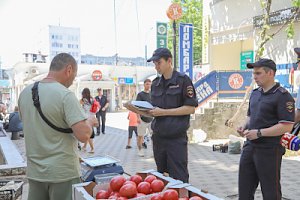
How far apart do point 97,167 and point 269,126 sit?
1.71m

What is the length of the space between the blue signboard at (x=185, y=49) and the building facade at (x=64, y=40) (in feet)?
151

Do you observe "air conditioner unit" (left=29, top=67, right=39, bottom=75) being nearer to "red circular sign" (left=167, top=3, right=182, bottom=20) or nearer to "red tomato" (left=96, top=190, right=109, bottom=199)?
"red circular sign" (left=167, top=3, right=182, bottom=20)

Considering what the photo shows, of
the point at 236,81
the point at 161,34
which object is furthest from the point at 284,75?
the point at 161,34

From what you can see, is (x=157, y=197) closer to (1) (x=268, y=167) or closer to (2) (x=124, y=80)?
(1) (x=268, y=167)

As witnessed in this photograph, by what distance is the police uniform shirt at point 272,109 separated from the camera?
3111 millimetres

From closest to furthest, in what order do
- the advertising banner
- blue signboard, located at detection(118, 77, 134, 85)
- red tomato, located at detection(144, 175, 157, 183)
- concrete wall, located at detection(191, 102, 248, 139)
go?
red tomato, located at detection(144, 175, 157, 183)
concrete wall, located at detection(191, 102, 248, 139)
the advertising banner
blue signboard, located at detection(118, 77, 134, 85)

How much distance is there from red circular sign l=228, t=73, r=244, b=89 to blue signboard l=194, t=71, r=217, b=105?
64 centimetres

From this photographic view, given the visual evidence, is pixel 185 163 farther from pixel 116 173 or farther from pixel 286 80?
pixel 286 80

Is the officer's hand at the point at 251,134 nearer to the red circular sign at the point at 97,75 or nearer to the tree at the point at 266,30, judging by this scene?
the tree at the point at 266,30

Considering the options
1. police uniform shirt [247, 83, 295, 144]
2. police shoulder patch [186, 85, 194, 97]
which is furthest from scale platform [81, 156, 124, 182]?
police uniform shirt [247, 83, 295, 144]

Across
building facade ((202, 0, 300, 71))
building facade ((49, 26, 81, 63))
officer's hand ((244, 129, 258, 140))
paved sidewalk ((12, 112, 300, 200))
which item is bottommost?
paved sidewalk ((12, 112, 300, 200))

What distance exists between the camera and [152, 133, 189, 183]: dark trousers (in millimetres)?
3285

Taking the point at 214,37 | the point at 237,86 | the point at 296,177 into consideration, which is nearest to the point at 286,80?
the point at 237,86

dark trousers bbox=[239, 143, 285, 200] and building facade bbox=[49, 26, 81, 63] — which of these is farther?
building facade bbox=[49, 26, 81, 63]
